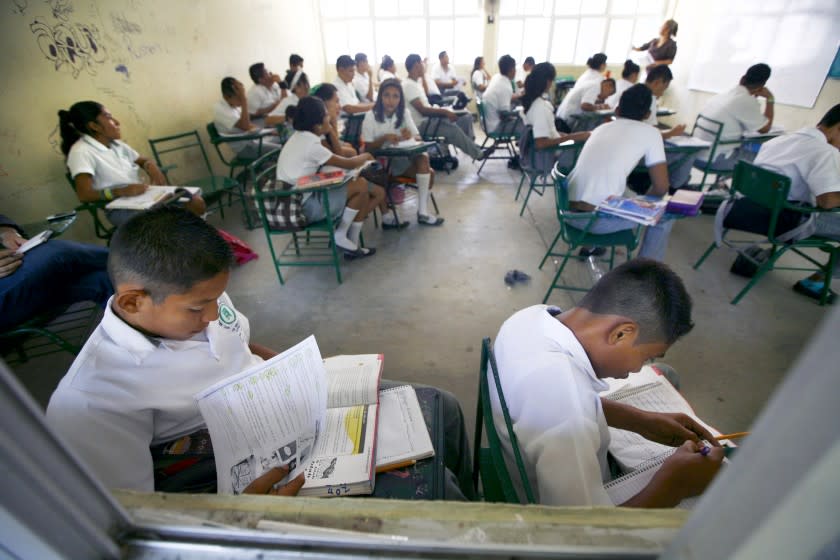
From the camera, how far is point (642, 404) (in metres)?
1.11

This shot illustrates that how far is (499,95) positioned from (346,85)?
2.10 m

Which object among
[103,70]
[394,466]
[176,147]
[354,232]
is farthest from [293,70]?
[394,466]

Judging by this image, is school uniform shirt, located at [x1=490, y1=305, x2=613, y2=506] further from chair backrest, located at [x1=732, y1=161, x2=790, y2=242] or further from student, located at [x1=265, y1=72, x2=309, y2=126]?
student, located at [x1=265, y1=72, x2=309, y2=126]

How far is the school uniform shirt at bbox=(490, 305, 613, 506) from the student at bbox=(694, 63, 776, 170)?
3484 millimetres

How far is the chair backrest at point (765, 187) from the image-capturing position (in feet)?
6.45

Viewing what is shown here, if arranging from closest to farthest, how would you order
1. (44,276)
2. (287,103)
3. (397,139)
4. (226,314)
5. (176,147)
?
(226,314)
(44,276)
(397,139)
(176,147)
(287,103)

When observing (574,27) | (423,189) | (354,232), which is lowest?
(354,232)

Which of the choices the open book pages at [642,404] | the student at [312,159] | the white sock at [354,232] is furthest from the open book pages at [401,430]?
the white sock at [354,232]

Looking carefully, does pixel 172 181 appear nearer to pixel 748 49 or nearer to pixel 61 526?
pixel 61 526

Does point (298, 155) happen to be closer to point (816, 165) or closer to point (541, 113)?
point (541, 113)

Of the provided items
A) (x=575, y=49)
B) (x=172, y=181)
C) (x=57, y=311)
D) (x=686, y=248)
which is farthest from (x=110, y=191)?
(x=575, y=49)

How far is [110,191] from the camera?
2494 mm

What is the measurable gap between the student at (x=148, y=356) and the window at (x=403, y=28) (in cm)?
912

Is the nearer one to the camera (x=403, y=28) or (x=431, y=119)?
(x=431, y=119)
